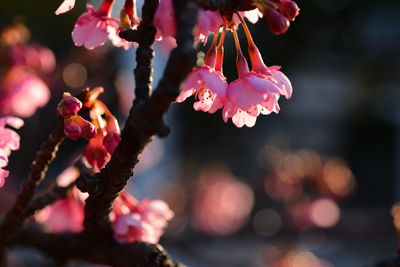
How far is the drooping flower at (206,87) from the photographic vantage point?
57cm

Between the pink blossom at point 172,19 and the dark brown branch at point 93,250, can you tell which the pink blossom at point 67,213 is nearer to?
the dark brown branch at point 93,250

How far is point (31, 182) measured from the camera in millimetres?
688

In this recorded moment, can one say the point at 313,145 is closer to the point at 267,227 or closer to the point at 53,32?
the point at 53,32

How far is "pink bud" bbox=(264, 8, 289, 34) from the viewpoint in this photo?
551 mm

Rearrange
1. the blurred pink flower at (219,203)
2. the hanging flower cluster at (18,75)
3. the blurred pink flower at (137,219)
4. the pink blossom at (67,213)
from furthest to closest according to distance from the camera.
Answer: the blurred pink flower at (219,203) < the hanging flower cluster at (18,75) < the pink blossom at (67,213) < the blurred pink flower at (137,219)

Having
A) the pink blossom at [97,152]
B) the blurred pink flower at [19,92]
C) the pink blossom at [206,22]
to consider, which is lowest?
the blurred pink flower at [19,92]

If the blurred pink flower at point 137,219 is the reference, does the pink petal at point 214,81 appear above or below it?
above

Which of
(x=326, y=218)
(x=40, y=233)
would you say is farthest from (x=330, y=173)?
(x=40, y=233)

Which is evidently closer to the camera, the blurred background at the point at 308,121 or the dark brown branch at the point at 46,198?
the dark brown branch at the point at 46,198

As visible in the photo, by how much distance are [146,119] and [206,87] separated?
0.11 metres

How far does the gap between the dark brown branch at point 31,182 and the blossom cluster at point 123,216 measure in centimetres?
4

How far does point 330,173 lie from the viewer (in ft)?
8.25

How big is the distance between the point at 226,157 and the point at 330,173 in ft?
19.7

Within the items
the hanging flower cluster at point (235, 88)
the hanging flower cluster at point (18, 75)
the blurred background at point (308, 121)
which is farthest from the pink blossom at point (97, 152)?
the blurred background at point (308, 121)
